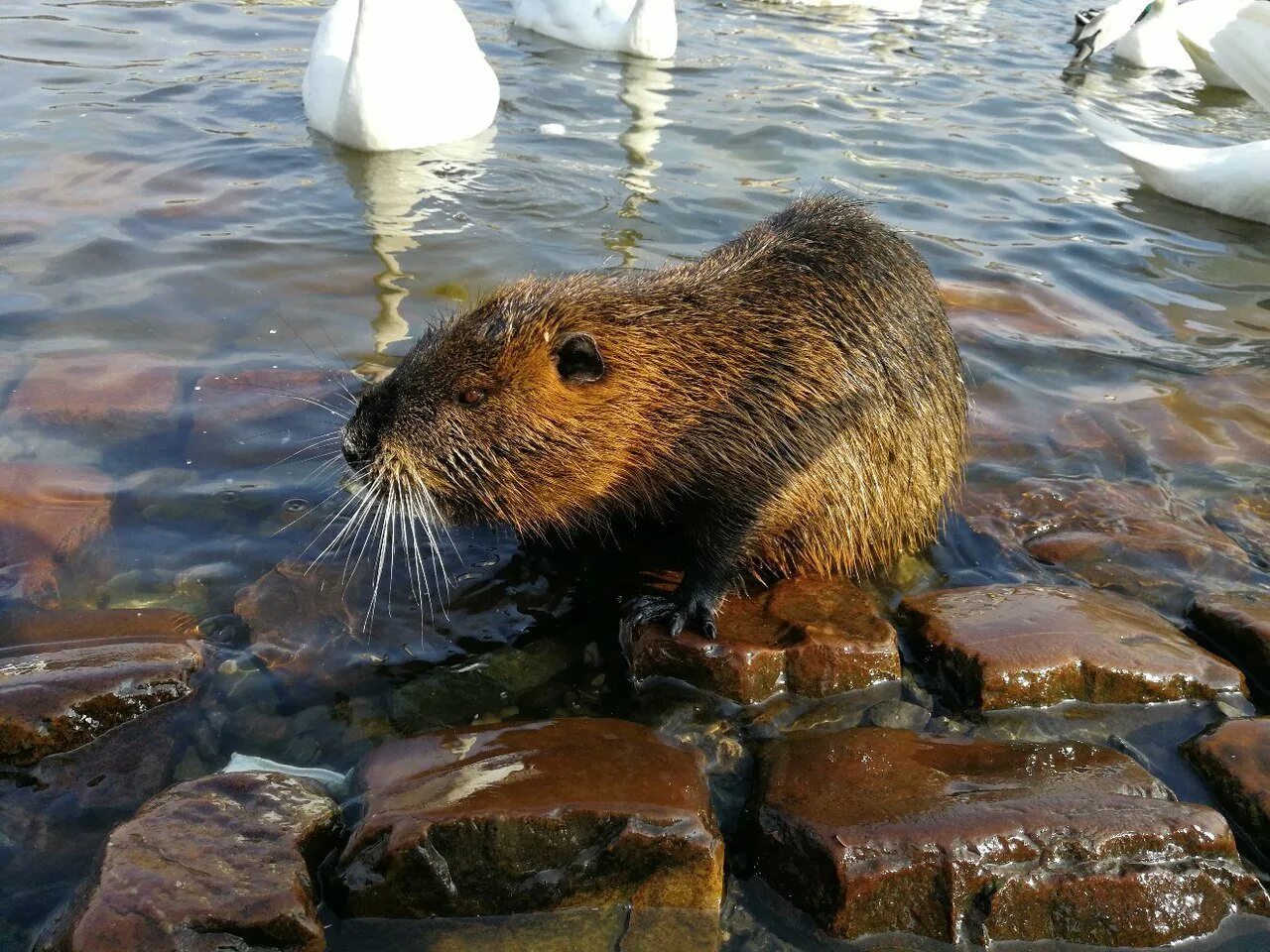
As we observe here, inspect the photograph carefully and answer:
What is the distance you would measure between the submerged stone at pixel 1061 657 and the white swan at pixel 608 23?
9.54 metres

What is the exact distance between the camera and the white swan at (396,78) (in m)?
8.15

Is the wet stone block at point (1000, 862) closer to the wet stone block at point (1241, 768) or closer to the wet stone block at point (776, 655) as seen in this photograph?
the wet stone block at point (1241, 768)

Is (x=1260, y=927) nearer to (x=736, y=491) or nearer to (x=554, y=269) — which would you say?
(x=736, y=491)

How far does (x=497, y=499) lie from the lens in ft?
11.8

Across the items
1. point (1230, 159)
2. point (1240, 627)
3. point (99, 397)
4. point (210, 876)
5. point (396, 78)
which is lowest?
point (210, 876)

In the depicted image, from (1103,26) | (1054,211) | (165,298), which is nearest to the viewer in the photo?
(165,298)

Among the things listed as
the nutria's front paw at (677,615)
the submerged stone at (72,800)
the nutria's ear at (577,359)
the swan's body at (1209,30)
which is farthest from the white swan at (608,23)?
the submerged stone at (72,800)

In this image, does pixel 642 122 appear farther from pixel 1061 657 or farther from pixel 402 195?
pixel 1061 657

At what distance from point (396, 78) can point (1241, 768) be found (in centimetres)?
721

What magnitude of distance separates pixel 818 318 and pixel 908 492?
764mm

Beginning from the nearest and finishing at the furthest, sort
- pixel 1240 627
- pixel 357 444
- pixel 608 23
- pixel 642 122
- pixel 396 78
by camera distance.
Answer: pixel 357 444 < pixel 1240 627 < pixel 396 78 < pixel 642 122 < pixel 608 23

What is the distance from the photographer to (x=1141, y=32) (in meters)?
14.4

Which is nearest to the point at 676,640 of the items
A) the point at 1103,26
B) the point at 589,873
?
the point at 589,873

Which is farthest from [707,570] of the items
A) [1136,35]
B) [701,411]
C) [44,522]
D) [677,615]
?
[1136,35]
